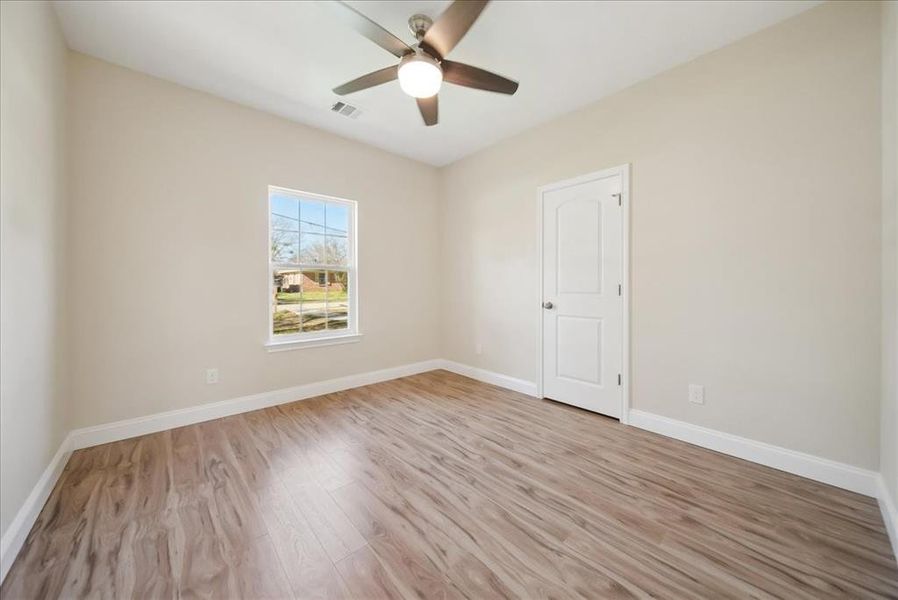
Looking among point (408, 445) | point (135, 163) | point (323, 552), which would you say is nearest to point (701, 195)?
point (408, 445)

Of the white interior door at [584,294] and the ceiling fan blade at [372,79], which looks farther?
the white interior door at [584,294]

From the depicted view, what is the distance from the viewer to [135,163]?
2486 millimetres

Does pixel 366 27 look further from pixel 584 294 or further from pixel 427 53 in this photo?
pixel 584 294

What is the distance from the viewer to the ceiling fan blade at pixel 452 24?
5.05 feet

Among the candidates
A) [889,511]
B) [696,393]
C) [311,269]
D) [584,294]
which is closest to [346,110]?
[311,269]

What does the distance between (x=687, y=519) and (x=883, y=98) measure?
239cm

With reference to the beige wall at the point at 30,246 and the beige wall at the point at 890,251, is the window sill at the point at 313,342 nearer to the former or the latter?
the beige wall at the point at 30,246

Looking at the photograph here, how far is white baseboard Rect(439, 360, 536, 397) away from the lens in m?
3.48

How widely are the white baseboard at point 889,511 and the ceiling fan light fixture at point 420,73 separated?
307 centimetres

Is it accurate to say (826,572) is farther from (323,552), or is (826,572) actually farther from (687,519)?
(323,552)

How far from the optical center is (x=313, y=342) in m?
3.40

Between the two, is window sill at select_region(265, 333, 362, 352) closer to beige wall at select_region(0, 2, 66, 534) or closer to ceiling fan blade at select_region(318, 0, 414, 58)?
beige wall at select_region(0, 2, 66, 534)

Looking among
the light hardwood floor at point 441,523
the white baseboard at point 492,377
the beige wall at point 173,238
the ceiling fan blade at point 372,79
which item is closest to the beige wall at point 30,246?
the beige wall at point 173,238

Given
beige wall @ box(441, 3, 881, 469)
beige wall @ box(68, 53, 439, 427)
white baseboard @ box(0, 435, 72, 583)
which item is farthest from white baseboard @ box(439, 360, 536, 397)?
white baseboard @ box(0, 435, 72, 583)
